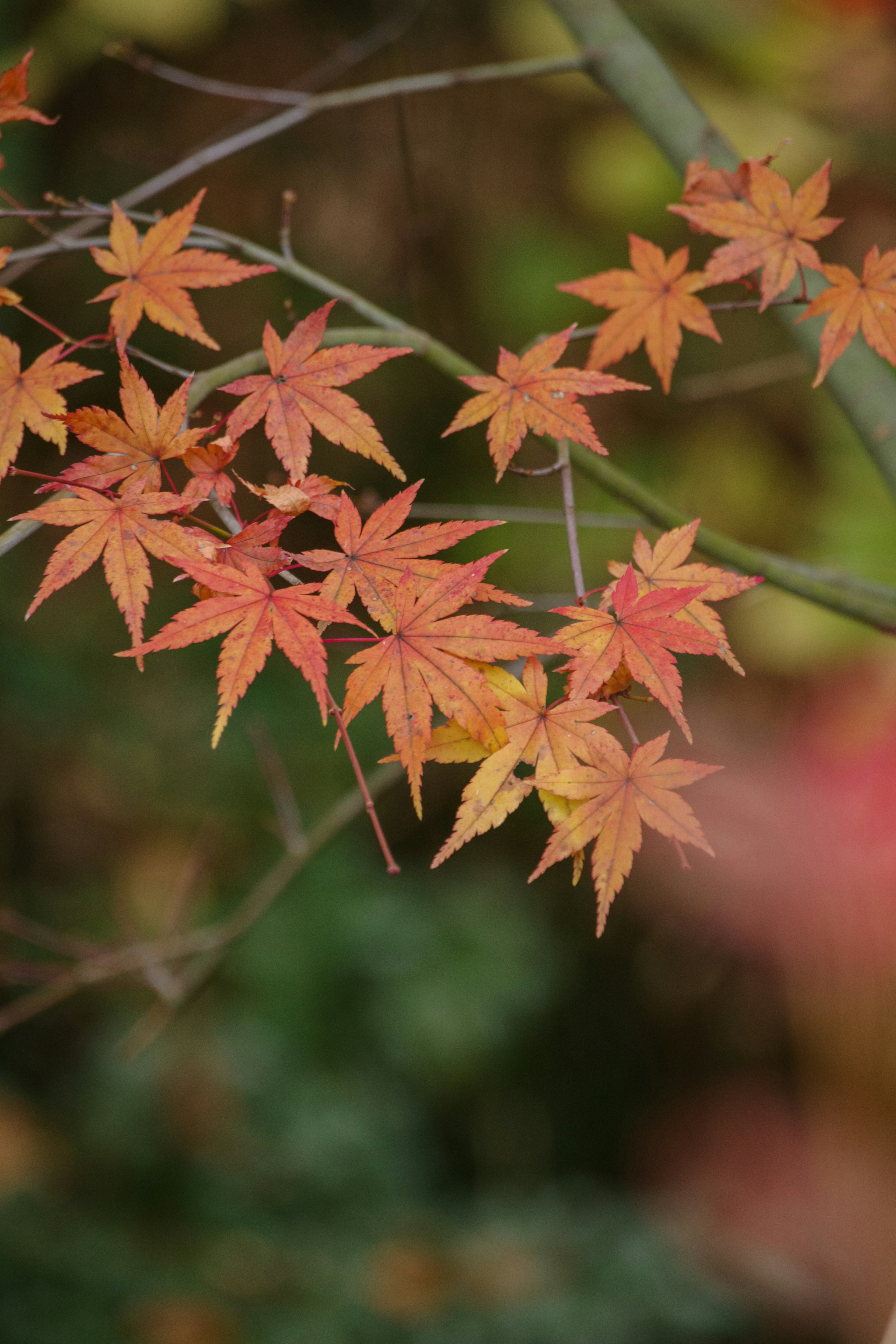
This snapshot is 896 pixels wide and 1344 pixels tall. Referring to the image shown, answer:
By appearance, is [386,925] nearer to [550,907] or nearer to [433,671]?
[550,907]

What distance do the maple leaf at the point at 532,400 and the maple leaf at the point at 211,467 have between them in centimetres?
12

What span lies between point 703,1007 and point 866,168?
204 cm

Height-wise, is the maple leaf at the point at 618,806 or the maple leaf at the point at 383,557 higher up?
the maple leaf at the point at 383,557

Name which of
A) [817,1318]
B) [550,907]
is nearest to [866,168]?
[550,907]

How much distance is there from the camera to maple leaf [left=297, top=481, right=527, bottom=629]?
48 cm

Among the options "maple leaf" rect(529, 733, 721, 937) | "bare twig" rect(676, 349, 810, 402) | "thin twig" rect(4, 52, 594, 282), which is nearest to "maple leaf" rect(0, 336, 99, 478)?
"thin twig" rect(4, 52, 594, 282)

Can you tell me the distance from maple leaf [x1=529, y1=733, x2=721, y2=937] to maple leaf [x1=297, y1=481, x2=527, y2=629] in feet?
0.31

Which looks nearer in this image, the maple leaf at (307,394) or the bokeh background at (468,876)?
the maple leaf at (307,394)

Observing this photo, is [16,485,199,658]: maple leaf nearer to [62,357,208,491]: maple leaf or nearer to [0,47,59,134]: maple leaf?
[62,357,208,491]: maple leaf

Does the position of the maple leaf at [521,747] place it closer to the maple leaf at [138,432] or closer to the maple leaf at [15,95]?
the maple leaf at [138,432]

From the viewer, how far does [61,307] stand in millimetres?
2281

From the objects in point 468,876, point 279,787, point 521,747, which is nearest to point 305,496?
point 521,747

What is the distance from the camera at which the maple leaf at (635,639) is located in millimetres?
470

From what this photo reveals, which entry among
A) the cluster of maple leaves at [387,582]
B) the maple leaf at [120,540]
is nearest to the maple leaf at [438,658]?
the cluster of maple leaves at [387,582]
